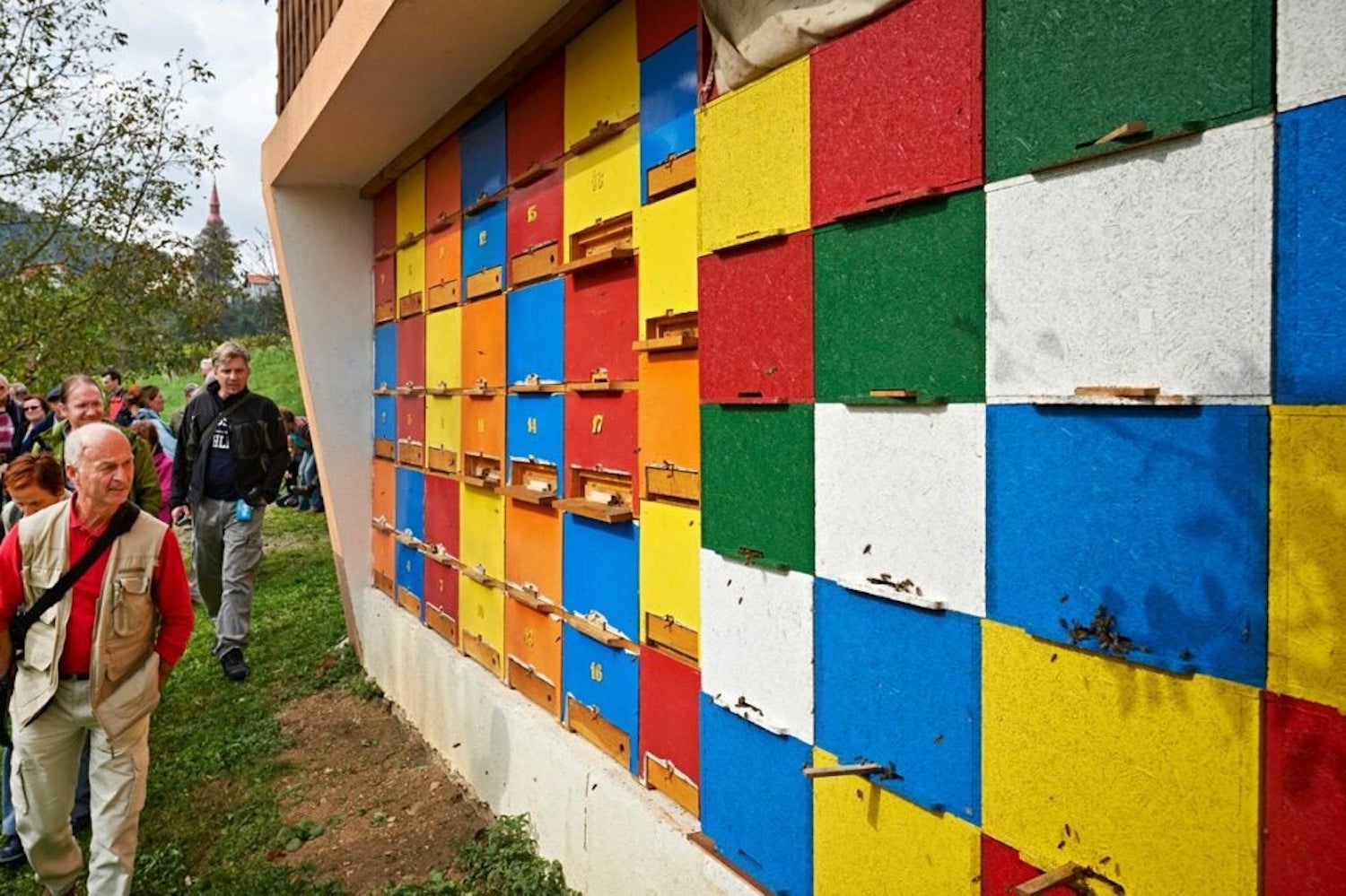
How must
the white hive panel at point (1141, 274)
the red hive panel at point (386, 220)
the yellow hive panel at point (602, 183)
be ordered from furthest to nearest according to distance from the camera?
the red hive panel at point (386, 220) → the yellow hive panel at point (602, 183) → the white hive panel at point (1141, 274)

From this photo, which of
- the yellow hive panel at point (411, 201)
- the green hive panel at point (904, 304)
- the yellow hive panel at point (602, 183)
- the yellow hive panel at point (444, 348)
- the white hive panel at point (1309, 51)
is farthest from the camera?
the yellow hive panel at point (411, 201)

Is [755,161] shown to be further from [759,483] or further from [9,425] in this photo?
[9,425]

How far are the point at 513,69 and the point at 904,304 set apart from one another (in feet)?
9.54

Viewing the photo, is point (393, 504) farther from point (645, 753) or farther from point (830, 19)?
point (830, 19)

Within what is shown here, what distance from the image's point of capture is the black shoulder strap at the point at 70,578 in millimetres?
3500

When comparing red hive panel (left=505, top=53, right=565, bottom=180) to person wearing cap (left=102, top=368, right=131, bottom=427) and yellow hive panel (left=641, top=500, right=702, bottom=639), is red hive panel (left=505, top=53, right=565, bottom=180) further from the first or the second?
person wearing cap (left=102, top=368, right=131, bottom=427)

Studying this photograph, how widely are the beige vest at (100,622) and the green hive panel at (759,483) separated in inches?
84.8

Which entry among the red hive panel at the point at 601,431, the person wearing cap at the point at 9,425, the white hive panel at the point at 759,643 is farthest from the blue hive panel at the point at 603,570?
the person wearing cap at the point at 9,425

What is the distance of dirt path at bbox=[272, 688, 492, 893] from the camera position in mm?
4352

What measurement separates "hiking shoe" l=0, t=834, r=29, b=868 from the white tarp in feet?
14.5

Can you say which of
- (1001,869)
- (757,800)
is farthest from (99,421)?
(1001,869)

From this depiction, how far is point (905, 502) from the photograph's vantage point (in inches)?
91.6

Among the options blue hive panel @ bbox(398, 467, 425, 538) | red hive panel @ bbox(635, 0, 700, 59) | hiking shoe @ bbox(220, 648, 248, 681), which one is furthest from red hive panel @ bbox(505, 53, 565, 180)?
hiking shoe @ bbox(220, 648, 248, 681)

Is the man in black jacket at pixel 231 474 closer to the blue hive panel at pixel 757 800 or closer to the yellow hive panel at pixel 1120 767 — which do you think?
the blue hive panel at pixel 757 800
